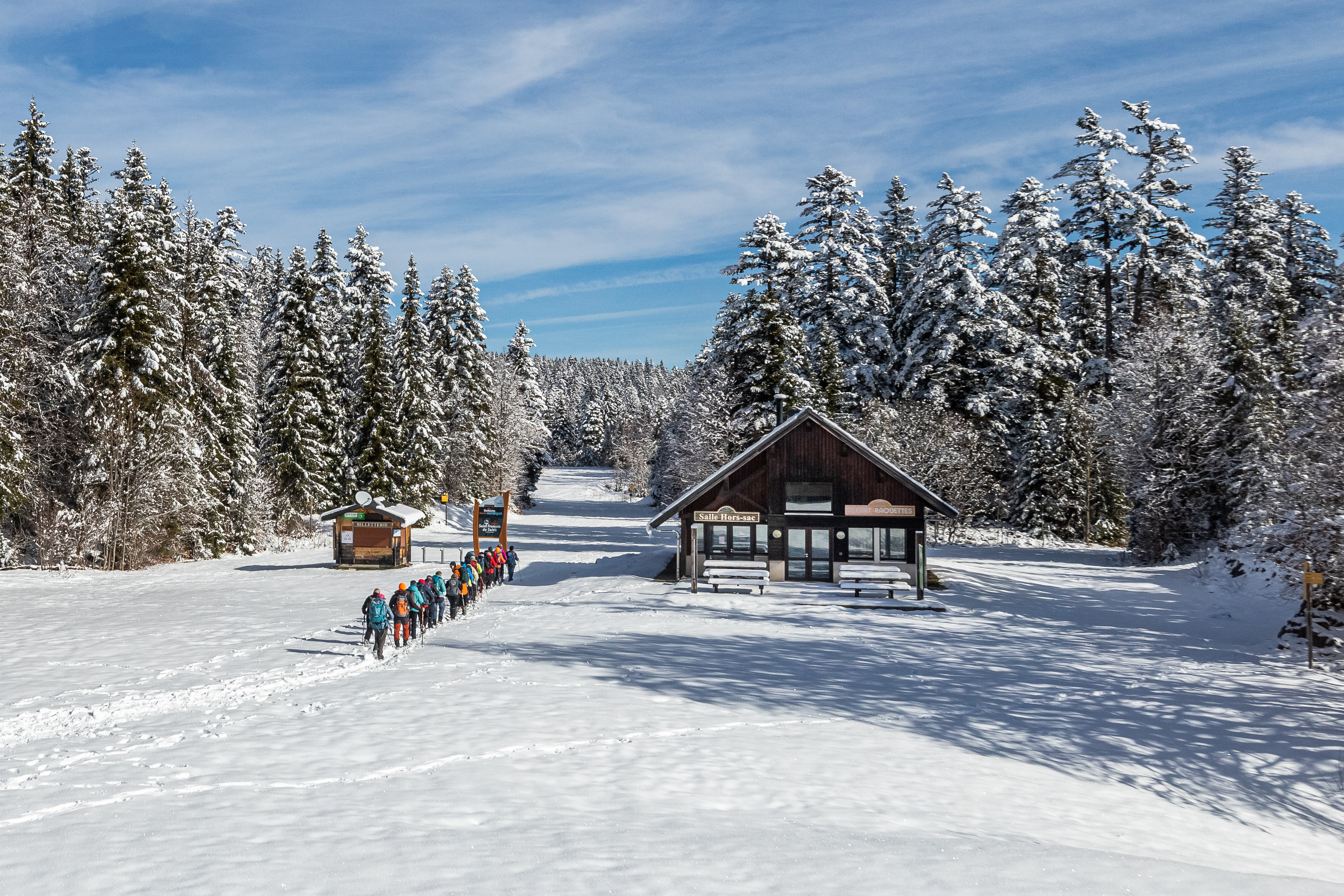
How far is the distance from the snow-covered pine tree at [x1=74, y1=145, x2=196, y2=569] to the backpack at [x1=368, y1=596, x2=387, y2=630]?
2032cm

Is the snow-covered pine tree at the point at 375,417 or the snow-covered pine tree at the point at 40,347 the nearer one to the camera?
the snow-covered pine tree at the point at 40,347

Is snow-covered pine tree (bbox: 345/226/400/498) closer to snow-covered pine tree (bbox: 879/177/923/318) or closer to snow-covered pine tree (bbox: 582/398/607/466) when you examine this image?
snow-covered pine tree (bbox: 879/177/923/318)

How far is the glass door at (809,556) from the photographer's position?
98.9 ft

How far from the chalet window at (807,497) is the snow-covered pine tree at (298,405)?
2842 cm

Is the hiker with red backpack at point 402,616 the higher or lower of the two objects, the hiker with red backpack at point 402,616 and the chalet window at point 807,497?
the lower

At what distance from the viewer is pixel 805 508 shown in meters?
30.0

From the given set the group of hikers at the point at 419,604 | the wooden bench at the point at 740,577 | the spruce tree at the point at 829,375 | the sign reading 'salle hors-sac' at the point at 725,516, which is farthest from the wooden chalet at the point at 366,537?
the spruce tree at the point at 829,375

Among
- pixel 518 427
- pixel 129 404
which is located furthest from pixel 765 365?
pixel 518 427

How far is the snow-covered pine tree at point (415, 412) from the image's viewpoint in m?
53.1

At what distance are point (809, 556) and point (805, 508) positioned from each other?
5.54ft

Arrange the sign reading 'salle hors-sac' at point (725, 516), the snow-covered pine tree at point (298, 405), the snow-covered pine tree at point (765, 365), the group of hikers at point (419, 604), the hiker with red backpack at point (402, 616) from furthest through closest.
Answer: the snow-covered pine tree at point (298, 405), the snow-covered pine tree at point (765, 365), the sign reading 'salle hors-sac' at point (725, 516), the hiker with red backpack at point (402, 616), the group of hikers at point (419, 604)

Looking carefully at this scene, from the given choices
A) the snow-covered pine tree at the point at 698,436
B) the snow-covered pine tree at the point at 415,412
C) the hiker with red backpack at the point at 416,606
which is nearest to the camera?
the hiker with red backpack at the point at 416,606

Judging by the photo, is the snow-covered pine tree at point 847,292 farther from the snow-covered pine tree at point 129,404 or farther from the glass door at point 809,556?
the snow-covered pine tree at point 129,404

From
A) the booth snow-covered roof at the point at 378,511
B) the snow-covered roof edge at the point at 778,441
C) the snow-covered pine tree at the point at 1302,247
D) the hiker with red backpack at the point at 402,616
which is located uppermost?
the snow-covered pine tree at the point at 1302,247
